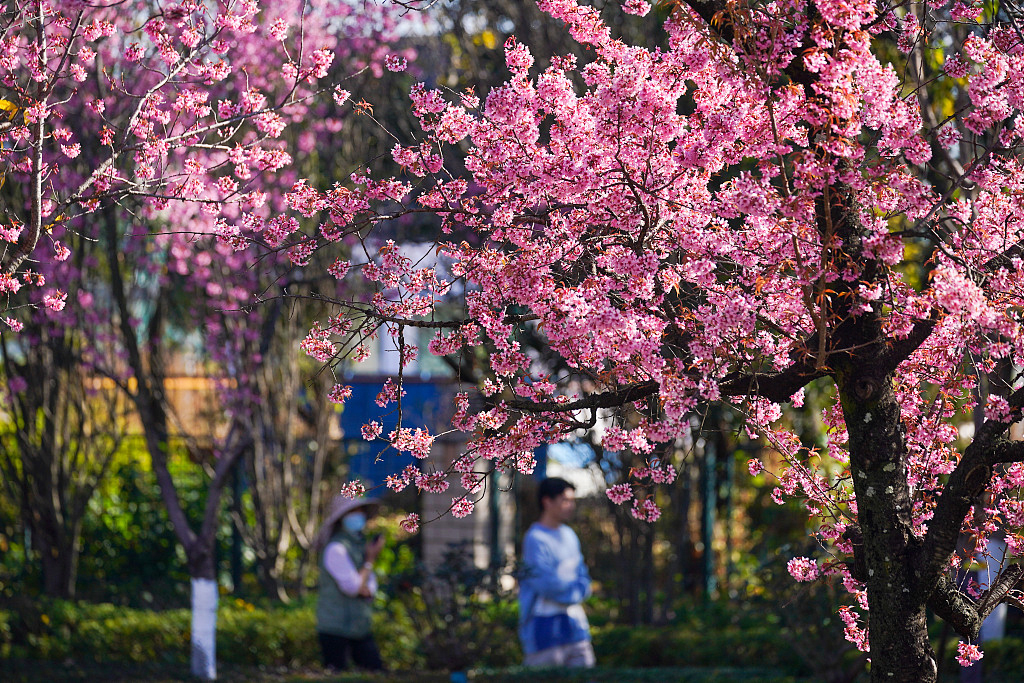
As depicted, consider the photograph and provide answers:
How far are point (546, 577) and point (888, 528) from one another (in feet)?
11.8

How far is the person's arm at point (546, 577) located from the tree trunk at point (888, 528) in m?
3.47

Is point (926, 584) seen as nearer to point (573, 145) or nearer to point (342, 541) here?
point (573, 145)

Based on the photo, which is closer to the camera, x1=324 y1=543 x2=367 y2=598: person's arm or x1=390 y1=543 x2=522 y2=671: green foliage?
x1=390 y1=543 x2=522 y2=671: green foliage

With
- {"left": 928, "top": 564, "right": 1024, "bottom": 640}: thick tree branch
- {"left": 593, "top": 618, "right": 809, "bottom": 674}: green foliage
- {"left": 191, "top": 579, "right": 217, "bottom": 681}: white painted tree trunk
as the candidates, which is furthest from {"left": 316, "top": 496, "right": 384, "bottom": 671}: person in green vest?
{"left": 928, "top": 564, "right": 1024, "bottom": 640}: thick tree branch

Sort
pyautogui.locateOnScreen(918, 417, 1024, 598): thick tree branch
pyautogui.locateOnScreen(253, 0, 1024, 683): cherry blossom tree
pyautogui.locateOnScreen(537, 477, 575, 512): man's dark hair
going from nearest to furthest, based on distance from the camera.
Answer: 1. pyautogui.locateOnScreen(253, 0, 1024, 683): cherry blossom tree
2. pyautogui.locateOnScreen(918, 417, 1024, 598): thick tree branch
3. pyautogui.locateOnScreen(537, 477, 575, 512): man's dark hair

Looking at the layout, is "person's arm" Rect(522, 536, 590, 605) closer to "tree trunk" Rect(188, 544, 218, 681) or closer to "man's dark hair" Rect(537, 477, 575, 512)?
"man's dark hair" Rect(537, 477, 575, 512)

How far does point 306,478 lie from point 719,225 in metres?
7.89

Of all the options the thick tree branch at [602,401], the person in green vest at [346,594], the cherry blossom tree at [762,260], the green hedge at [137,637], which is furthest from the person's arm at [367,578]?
the thick tree branch at [602,401]

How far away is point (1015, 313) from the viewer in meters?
3.05

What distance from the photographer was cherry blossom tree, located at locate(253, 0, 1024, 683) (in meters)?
3.05

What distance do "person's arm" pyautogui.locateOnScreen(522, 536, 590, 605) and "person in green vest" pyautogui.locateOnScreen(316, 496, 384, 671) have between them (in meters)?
1.35

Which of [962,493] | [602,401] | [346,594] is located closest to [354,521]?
[346,594]

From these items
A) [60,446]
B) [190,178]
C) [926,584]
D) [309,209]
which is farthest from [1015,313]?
[60,446]

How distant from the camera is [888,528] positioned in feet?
10.7
